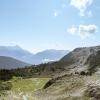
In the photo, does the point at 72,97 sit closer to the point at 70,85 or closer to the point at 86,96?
the point at 86,96

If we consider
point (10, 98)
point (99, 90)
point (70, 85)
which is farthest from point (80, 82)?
point (10, 98)

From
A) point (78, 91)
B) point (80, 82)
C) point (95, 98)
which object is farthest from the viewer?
point (80, 82)

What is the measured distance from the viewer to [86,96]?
69438 mm

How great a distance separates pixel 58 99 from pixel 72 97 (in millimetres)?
4149

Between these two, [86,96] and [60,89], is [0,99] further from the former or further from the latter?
[60,89]

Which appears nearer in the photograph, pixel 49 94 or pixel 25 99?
pixel 25 99

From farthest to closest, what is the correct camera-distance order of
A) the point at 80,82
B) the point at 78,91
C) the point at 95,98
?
1. the point at 80,82
2. the point at 78,91
3. the point at 95,98

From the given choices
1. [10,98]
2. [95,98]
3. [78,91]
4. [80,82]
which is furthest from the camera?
[80,82]

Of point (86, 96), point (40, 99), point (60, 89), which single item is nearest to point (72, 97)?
point (86, 96)

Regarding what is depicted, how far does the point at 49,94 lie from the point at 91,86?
18580 millimetres

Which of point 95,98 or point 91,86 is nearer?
point 95,98

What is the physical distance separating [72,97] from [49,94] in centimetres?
1625

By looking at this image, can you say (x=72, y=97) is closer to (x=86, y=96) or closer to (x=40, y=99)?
(x=86, y=96)

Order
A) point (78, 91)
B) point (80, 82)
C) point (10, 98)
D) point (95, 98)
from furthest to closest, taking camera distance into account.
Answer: point (80, 82), point (78, 91), point (10, 98), point (95, 98)
